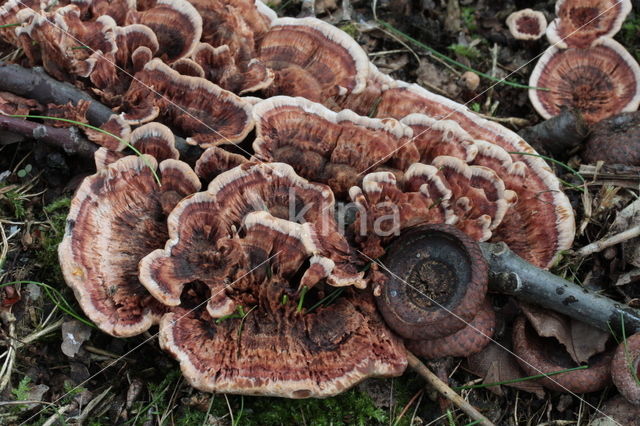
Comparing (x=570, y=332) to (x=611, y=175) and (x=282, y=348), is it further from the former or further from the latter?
(x=282, y=348)

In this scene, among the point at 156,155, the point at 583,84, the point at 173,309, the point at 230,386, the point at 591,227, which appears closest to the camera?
the point at 230,386

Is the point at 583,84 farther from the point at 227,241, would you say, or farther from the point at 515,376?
the point at 227,241

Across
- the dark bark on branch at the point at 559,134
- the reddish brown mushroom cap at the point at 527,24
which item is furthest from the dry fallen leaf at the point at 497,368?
the reddish brown mushroom cap at the point at 527,24

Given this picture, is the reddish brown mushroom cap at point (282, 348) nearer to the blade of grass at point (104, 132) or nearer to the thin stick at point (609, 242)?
the blade of grass at point (104, 132)

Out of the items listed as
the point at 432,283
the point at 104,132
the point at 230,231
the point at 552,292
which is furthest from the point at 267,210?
the point at 552,292

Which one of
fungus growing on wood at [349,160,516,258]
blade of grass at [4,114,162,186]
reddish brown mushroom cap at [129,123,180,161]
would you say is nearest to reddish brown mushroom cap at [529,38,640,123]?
fungus growing on wood at [349,160,516,258]

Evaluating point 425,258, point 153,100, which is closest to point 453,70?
point 425,258
